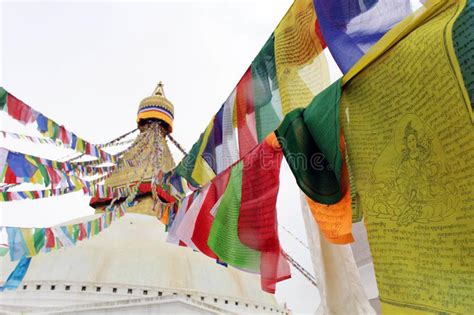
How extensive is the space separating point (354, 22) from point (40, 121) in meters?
3.40

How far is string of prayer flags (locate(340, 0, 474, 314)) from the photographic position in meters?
1.12

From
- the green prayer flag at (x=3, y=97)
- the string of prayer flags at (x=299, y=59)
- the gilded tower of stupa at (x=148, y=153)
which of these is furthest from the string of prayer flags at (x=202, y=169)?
the gilded tower of stupa at (x=148, y=153)

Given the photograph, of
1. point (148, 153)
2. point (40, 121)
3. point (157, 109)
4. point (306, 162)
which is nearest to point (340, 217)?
point (306, 162)

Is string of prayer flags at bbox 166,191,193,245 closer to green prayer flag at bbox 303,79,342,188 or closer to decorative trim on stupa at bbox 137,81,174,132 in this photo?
green prayer flag at bbox 303,79,342,188

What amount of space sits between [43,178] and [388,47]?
4019mm

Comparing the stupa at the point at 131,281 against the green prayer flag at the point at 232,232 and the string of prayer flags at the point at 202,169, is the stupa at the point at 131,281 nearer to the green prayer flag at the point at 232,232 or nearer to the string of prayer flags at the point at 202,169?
the string of prayer flags at the point at 202,169

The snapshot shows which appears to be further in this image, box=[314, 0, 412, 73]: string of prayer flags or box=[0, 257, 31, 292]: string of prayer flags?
box=[0, 257, 31, 292]: string of prayer flags

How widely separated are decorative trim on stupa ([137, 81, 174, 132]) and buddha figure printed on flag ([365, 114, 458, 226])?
1597 centimetres

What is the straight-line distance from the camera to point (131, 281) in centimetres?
898

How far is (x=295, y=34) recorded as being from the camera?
2730 millimetres

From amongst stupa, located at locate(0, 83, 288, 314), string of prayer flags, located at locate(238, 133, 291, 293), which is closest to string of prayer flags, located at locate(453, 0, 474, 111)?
string of prayer flags, located at locate(238, 133, 291, 293)

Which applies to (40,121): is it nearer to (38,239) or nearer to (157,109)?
(38,239)

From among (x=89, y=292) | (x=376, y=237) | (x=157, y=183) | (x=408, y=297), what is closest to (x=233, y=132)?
(x=157, y=183)

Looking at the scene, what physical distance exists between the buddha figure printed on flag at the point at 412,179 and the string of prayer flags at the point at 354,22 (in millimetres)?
875
